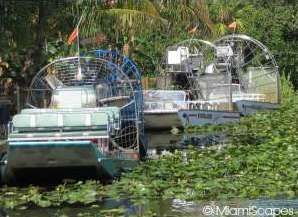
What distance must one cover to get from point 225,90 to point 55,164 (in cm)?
1454

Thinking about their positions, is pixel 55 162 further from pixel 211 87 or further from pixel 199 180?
pixel 211 87

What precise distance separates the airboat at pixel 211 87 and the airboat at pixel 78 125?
202 inches

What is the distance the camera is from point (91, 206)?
10.4 meters

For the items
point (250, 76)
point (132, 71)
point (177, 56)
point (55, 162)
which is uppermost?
point (177, 56)

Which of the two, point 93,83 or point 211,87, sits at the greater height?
point 93,83

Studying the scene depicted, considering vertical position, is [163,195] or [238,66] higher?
[238,66]

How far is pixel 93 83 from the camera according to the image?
16.2 meters

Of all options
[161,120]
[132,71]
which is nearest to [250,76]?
[161,120]

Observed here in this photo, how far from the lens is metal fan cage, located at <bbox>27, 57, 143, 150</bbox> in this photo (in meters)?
15.8

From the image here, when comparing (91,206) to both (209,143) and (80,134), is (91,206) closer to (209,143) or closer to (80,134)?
(80,134)

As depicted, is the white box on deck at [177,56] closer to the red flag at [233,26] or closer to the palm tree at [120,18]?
the palm tree at [120,18]

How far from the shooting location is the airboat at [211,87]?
2320 centimetres

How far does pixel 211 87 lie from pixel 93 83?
391 inches

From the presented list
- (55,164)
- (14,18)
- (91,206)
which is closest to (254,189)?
(91,206)
